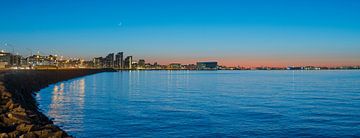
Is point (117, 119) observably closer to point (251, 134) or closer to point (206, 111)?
point (206, 111)

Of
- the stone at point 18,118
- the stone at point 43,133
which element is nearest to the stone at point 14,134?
the stone at point 43,133

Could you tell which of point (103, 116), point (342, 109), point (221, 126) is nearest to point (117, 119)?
point (103, 116)

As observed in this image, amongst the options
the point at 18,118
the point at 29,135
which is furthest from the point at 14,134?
the point at 18,118

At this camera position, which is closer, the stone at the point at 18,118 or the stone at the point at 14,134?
the stone at the point at 14,134

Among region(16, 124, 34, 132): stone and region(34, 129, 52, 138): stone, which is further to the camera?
region(16, 124, 34, 132): stone

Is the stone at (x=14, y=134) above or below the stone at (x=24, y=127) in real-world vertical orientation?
below

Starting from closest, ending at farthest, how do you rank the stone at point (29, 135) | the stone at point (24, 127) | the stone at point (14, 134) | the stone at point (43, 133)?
the stone at point (29, 135) → the stone at point (14, 134) → the stone at point (43, 133) → the stone at point (24, 127)

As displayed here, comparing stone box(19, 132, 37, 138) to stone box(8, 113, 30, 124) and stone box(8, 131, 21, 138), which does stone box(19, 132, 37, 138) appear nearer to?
stone box(8, 131, 21, 138)

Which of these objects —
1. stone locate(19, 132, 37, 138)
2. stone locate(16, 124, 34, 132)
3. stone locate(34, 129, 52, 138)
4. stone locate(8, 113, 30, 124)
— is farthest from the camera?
stone locate(8, 113, 30, 124)

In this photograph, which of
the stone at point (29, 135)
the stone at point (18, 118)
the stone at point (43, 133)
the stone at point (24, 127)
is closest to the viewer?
the stone at point (29, 135)

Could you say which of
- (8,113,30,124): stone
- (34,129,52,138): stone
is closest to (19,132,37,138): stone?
(34,129,52,138): stone

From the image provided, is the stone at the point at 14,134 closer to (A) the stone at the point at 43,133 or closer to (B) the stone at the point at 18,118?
(A) the stone at the point at 43,133

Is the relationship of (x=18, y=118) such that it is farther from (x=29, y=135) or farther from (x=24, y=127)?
(x=29, y=135)

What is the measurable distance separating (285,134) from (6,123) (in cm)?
1266
